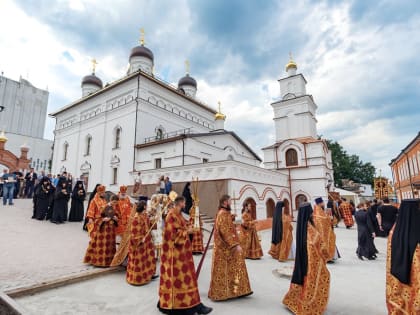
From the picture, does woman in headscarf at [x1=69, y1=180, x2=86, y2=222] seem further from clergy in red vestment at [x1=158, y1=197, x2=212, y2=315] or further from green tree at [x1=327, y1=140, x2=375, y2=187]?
green tree at [x1=327, y1=140, x2=375, y2=187]

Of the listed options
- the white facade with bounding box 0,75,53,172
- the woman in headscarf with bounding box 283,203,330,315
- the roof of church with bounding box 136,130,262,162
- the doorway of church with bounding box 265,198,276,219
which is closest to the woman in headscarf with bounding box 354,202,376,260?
the woman in headscarf with bounding box 283,203,330,315

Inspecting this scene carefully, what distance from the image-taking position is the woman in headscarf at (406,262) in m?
2.84

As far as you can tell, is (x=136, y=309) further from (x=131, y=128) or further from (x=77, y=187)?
A: (x=131, y=128)

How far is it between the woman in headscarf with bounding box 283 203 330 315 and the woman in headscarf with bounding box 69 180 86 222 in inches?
386

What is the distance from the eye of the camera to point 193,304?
141 inches

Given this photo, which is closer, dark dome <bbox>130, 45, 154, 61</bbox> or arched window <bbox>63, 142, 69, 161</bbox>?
dark dome <bbox>130, 45, 154, 61</bbox>

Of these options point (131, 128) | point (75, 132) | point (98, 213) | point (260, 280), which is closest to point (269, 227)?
point (260, 280)

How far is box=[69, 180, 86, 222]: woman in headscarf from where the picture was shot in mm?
10656

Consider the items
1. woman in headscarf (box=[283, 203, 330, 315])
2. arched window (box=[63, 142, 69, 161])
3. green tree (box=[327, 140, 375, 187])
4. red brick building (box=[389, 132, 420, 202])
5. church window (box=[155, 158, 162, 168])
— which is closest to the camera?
woman in headscarf (box=[283, 203, 330, 315])

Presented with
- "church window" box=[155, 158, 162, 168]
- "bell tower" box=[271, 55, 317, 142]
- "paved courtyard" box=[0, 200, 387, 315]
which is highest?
"bell tower" box=[271, 55, 317, 142]

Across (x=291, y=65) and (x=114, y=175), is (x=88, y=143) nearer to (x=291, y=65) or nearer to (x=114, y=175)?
(x=114, y=175)

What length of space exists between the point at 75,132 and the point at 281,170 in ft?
76.6

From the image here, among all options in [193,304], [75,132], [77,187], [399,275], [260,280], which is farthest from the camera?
[75,132]

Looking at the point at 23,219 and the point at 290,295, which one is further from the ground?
the point at 23,219
